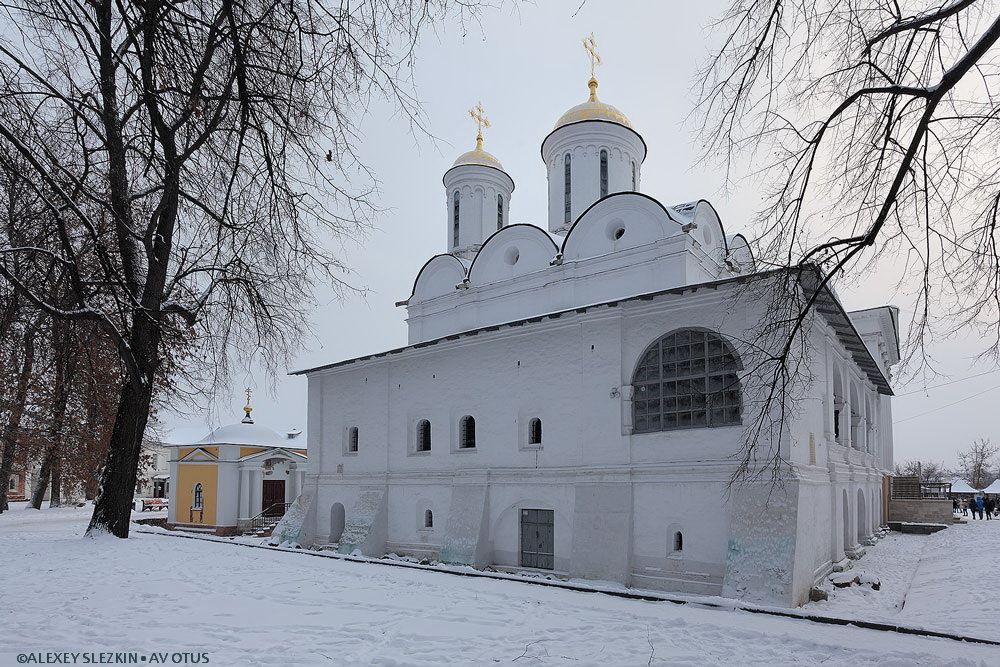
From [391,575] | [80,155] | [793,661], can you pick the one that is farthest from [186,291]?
[793,661]

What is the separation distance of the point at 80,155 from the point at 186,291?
13.8 ft

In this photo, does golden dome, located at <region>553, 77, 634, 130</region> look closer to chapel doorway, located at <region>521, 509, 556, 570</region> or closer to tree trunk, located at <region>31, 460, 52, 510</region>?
chapel doorway, located at <region>521, 509, 556, 570</region>

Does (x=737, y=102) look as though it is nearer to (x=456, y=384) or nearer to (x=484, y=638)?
(x=484, y=638)

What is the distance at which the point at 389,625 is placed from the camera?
20.8 ft

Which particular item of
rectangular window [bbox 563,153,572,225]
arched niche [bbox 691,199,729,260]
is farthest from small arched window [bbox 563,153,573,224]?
arched niche [bbox 691,199,729,260]

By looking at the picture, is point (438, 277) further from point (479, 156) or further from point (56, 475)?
point (56, 475)

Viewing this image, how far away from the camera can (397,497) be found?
18.5 metres

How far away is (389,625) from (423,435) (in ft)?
40.5

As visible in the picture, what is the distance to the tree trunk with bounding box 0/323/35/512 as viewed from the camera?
7.44 meters

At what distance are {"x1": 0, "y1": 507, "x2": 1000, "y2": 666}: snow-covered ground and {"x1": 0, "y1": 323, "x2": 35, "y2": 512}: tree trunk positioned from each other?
7.85 feet

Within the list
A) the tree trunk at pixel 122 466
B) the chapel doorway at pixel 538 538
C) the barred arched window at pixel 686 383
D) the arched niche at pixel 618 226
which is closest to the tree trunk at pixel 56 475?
the tree trunk at pixel 122 466

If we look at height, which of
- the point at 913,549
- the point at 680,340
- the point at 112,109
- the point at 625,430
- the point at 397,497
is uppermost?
the point at 112,109

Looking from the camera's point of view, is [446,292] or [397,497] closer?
[397,497]

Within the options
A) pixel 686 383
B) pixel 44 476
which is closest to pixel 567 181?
pixel 686 383
